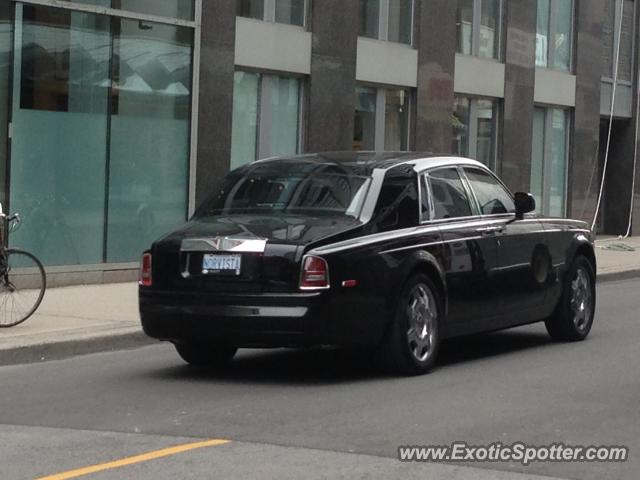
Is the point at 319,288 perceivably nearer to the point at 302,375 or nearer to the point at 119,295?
the point at 302,375

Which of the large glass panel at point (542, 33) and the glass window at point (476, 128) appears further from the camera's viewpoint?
the large glass panel at point (542, 33)

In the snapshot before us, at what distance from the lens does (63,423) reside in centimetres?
853

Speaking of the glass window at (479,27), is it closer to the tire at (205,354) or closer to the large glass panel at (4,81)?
the large glass panel at (4,81)

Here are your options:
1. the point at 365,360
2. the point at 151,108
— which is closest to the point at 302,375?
the point at 365,360

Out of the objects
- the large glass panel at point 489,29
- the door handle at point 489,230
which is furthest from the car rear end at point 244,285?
the large glass panel at point 489,29

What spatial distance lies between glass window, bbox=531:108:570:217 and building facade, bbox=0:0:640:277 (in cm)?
4

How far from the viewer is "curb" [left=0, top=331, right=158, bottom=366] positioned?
11.4 meters

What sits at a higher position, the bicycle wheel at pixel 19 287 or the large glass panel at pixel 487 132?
the large glass panel at pixel 487 132

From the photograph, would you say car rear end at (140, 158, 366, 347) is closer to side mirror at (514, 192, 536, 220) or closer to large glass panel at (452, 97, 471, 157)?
side mirror at (514, 192, 536, 220)

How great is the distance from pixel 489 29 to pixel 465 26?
112 cm

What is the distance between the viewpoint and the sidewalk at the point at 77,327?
1161 centimetres

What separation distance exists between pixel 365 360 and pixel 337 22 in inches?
463

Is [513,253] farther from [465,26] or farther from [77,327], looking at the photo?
[465,26]

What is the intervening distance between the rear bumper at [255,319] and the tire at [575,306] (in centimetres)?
346
